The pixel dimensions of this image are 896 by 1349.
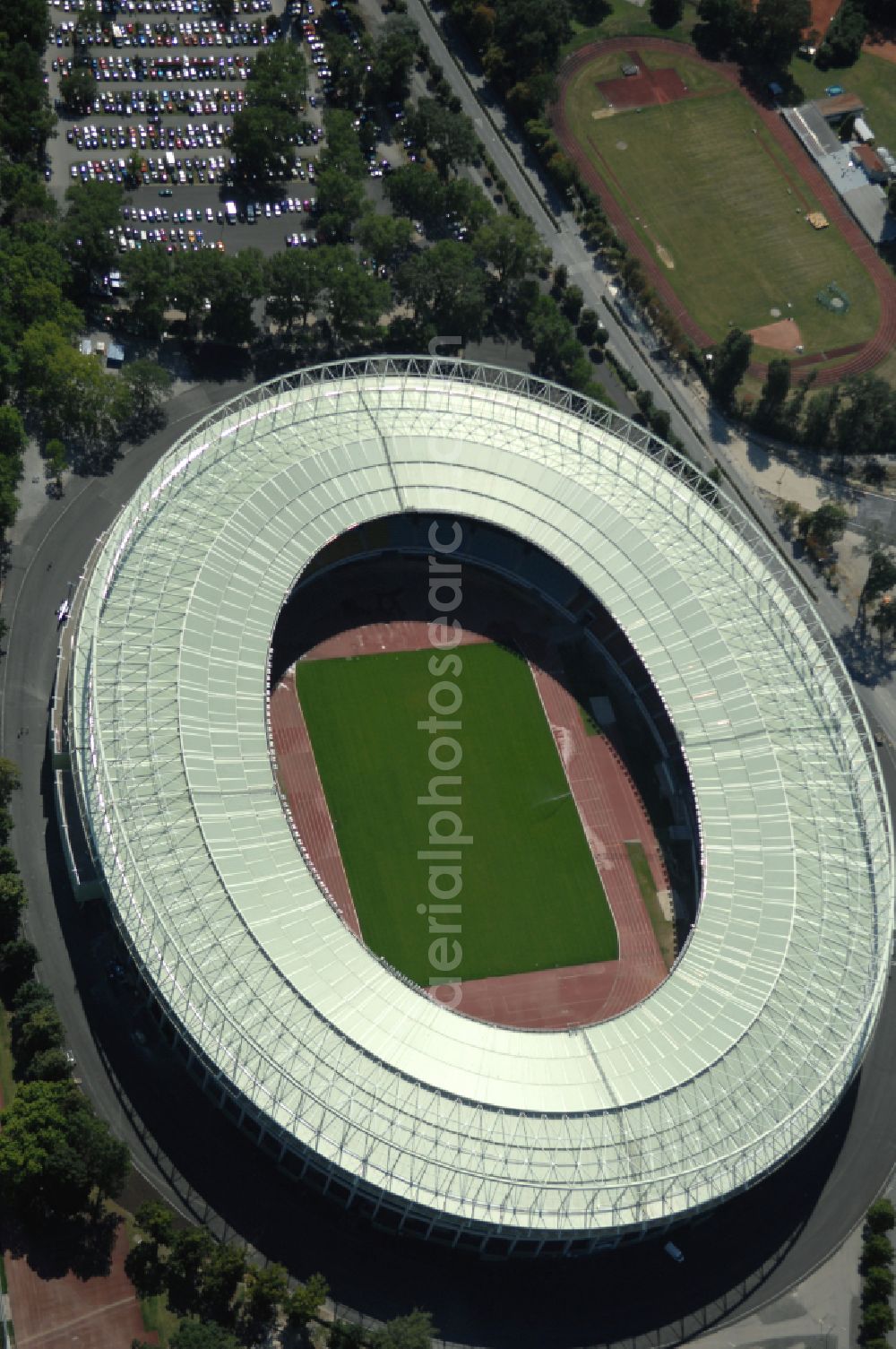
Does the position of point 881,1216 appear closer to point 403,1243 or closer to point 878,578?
point 403,1243

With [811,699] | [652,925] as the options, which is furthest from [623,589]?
[652,925]

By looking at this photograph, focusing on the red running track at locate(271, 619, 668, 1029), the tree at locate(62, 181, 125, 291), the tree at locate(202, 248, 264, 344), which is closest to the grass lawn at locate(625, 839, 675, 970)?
the red running track at locate(271, 619, 668, 1029)

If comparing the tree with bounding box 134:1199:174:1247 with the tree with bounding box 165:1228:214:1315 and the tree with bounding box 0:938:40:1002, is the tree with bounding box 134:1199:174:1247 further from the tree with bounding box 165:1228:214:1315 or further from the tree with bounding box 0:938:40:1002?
the tree with bounding box 0:938:40:1002

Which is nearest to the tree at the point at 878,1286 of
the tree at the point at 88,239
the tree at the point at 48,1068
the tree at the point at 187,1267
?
the tree at the point at 187,1267

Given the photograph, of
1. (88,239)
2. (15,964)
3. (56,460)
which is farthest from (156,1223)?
(88,239)

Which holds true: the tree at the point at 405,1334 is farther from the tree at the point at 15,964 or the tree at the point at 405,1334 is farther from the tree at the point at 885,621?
the tree at the point at 885,621
